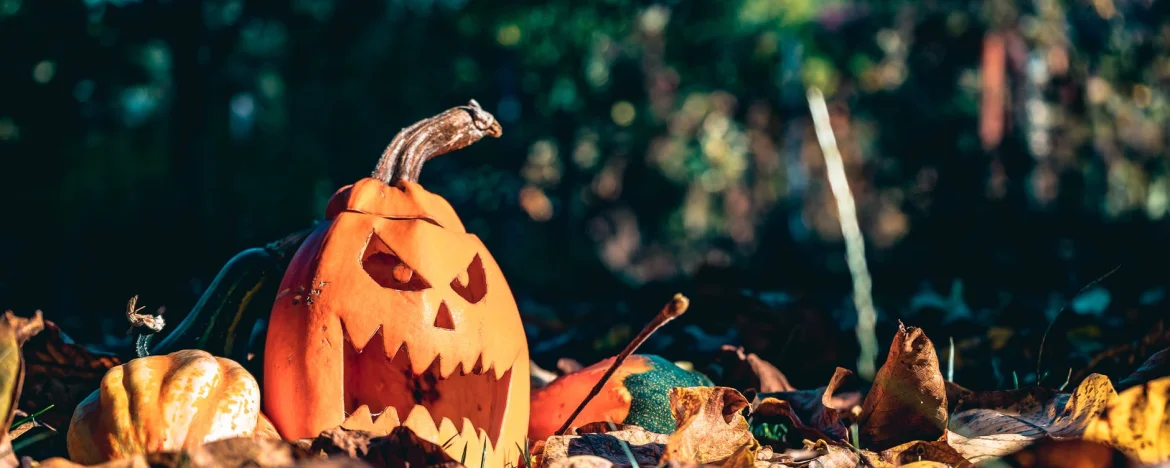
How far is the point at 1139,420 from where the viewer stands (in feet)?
3.89

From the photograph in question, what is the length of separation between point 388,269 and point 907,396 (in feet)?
3.29

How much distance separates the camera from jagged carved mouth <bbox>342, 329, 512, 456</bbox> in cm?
176

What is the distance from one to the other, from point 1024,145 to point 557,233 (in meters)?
7.08

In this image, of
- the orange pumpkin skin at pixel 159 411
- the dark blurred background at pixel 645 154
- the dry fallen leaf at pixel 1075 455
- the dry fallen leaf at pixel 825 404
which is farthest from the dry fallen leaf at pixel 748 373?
the orange pumpkin skin at pixel 159 411

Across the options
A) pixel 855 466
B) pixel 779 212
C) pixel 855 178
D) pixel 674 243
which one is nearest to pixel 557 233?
pixel 674 243

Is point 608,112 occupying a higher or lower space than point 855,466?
lower

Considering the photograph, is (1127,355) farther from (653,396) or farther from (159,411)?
(159,411)

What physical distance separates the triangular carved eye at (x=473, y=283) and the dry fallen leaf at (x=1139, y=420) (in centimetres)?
108

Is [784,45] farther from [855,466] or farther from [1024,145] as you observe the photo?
[855,466]

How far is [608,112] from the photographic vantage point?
13117 millimetres

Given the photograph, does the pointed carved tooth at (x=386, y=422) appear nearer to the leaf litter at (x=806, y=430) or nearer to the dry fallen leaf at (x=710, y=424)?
the leaf litter at (x=806, y=430)

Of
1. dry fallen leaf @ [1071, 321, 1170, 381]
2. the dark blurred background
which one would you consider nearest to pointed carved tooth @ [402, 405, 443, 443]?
the dark blurred background

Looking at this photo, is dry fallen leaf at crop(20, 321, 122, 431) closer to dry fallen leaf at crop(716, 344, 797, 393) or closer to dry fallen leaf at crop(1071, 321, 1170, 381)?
dry fallen leaf at crop(716, 344, 797, 393)

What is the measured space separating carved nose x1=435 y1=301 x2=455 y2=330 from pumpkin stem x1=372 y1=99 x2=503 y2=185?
38 centimetres
